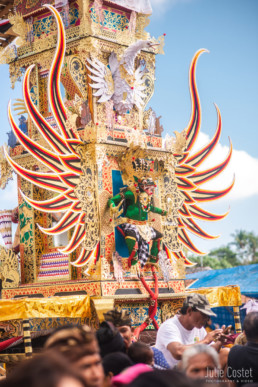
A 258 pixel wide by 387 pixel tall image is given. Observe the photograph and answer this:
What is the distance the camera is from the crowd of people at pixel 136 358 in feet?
6.63

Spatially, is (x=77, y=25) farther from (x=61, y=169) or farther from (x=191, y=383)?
(x=191, y=383)

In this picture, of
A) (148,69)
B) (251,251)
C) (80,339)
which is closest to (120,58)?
(148,69)

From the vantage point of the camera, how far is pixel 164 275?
1249cm

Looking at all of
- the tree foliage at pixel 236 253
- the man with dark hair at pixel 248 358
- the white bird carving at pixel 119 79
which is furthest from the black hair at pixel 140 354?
the tree foliage at pixel 236 253

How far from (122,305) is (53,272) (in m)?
1.60

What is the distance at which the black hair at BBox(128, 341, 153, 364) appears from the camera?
16.6 feet

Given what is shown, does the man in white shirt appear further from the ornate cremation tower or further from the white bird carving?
the white bird carving

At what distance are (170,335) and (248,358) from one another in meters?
1.20

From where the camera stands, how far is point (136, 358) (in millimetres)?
5074

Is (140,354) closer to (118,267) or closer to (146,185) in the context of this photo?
(118,267)

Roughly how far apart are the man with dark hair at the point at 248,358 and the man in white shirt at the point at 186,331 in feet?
2.44

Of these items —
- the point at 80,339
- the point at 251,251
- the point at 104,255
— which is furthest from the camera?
the point at 251,251

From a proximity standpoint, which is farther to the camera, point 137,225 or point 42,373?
point 137,225

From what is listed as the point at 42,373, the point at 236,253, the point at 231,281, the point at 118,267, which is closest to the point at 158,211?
the point at 118,267
